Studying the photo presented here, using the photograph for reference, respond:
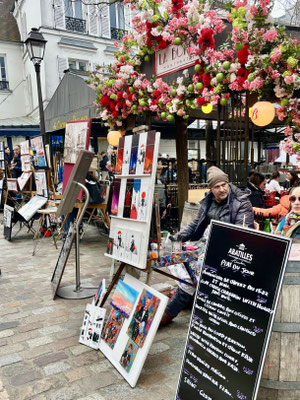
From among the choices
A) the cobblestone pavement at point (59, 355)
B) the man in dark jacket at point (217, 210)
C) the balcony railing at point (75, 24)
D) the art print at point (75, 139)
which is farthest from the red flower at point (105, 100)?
the balcony railing at point (75, 24)

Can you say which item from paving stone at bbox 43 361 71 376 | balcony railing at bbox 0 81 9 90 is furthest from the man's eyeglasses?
balcony railing at bbox 0 81 9 90

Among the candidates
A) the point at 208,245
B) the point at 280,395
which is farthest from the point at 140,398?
the point at 208,245

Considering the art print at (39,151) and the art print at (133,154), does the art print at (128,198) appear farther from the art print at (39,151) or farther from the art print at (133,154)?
the art print at (39,151)

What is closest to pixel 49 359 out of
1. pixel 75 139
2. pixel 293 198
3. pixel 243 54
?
pixel 293 198

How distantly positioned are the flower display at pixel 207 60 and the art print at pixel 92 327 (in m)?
2.83

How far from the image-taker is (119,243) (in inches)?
116

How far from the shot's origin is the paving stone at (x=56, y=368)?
2.55 metres

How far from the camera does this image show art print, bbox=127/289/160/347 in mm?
2386

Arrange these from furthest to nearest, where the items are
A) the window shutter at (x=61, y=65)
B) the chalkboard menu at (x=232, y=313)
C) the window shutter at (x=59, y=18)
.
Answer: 1. the window shutter at (x=61, y=65)
2. the window shutter at (x=59, y=18)
3. the chalkboard menu at (x=232, y=313)

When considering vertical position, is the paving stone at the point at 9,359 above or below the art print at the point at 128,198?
below

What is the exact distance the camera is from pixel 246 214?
9.90 feet

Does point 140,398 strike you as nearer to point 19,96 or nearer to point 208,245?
point 208,245

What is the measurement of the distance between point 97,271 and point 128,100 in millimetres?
2886

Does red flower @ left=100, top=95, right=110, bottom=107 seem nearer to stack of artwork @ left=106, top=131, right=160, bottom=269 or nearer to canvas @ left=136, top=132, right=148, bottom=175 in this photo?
stack of artwork @ left=106, top=131, right=160, bottom=269
